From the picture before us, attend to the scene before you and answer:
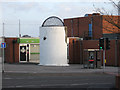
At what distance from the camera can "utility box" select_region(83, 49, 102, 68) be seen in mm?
31567

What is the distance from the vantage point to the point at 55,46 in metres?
34.4

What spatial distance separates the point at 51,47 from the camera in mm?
34469

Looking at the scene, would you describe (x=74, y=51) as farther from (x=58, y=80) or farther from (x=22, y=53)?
(x=58, y=80)

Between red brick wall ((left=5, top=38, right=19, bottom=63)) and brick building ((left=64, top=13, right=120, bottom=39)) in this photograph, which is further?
brick building ((left=64, top=13, right=120, bottom=39))

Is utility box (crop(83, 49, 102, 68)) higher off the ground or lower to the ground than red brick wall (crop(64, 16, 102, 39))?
lower

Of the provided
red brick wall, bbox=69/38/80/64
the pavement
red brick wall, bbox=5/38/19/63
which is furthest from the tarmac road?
red brick wall, bbox=5/38/19/63

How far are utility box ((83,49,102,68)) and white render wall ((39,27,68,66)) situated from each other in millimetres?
3681

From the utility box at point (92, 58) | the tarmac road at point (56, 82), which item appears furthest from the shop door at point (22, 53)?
the tarmac road at point (56, 82)

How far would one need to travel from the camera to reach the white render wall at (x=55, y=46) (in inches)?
1351

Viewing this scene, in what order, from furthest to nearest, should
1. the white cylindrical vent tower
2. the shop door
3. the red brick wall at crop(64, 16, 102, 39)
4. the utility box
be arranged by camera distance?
the red brick wall at crop(64, 16, 102, 39) < the shop door < the white cylindrical vent tower < the utility box

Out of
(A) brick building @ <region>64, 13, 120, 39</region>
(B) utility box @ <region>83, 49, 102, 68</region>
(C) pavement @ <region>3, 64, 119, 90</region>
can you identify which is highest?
(A) brick building @ <region>64, 13, 120, 39</region>

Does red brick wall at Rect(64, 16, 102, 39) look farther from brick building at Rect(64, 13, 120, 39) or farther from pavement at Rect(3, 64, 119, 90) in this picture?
→ pavement at Rect(3, 64, 119, 90)

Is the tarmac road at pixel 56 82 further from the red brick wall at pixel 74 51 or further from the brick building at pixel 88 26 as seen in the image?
the brick building at pixel 88 26

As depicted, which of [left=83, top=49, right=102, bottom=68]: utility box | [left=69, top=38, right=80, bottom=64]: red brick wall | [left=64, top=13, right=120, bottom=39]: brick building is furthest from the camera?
[left=64, top=13, right=120, bottom=39]: brick building
